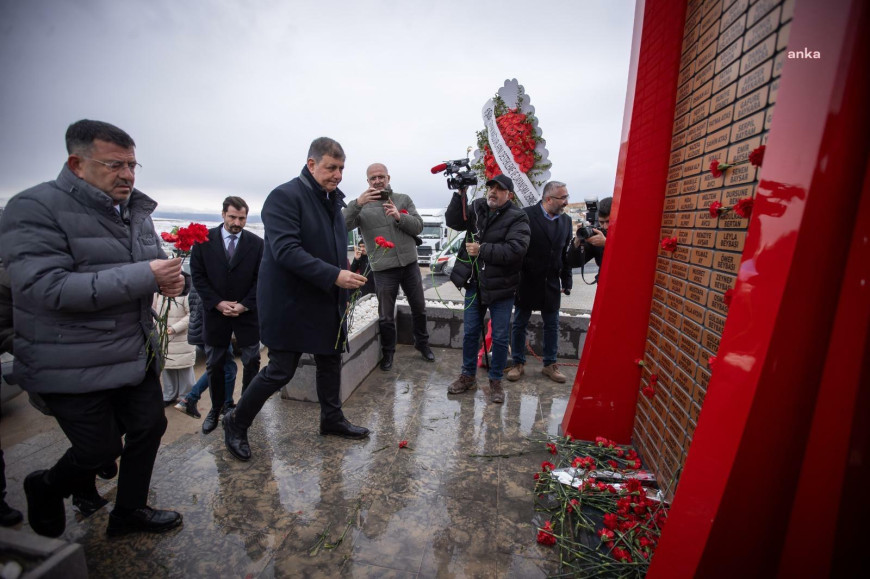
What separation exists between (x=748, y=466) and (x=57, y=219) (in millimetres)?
2925

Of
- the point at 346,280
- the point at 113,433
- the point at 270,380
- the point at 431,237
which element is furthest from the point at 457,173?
the point at 431,237

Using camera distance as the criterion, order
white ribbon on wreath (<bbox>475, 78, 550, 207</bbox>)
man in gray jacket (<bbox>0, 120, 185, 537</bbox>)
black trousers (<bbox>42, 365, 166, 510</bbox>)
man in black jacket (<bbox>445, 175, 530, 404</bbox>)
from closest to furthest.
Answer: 1. man in gray jacket (<bbox>0, 120, 185, 537</bbox>)
2. black trousers (<bbox>42, 365, 166, 510</bbox>)
3. man in black jacket (<bbox>445, 175, 530, 404</bbox>)
4. white ribbon on wreath (<bbox>475, 78, 550, 207</bbox>)

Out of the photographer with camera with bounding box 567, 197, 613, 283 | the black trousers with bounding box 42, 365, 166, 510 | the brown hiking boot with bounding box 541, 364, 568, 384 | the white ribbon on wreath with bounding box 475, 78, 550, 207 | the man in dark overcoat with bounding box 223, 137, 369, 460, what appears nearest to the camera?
the black trousers with bounding box 42, 365, 166, 510

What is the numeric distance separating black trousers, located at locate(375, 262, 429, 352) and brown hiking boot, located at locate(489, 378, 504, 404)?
3.95 feet

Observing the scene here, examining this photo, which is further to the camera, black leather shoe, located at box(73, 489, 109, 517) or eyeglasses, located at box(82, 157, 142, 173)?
black leather shoe, located at box(73, 489, 109, 517)

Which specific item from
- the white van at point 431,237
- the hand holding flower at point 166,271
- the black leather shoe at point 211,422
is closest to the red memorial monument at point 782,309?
the hand holding flower at point 166,271

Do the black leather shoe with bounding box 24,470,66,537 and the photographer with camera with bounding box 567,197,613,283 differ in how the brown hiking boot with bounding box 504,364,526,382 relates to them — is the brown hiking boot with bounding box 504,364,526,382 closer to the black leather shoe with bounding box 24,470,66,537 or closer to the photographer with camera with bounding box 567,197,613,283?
the photographer with camera with bounding box 567,197,613,283

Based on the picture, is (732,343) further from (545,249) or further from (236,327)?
(236,327)

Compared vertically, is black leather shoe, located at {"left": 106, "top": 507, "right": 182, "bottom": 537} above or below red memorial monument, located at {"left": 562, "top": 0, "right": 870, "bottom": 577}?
below

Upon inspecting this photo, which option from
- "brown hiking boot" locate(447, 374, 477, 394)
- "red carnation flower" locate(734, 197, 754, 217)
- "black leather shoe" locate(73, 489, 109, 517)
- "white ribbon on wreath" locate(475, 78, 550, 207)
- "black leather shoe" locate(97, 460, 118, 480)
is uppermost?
"white ribbon on wreath" locate(475, 78, 550, 207)

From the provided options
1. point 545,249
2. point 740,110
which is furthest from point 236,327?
point 740,110

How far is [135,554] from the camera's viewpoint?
1.97 m

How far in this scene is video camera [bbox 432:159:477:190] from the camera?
3.85 metres

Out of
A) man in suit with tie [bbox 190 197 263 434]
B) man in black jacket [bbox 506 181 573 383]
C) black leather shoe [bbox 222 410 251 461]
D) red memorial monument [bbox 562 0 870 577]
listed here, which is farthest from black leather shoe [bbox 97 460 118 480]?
man in black jacket [bbox 506 181 573 383]
